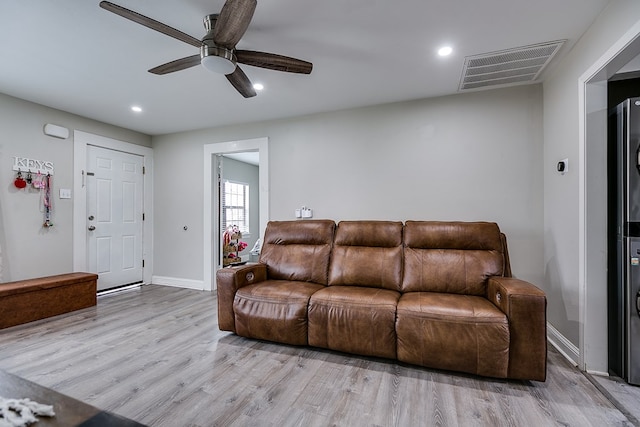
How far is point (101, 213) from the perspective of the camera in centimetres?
409

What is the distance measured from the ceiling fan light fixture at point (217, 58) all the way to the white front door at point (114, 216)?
10.3ft

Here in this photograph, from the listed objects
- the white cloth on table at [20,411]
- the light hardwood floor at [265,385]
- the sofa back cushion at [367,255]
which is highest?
the sofa back cushion at [367,255]

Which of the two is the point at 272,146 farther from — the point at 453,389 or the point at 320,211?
the point at 453,389

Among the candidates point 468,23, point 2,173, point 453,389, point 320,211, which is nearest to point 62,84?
point 2,173

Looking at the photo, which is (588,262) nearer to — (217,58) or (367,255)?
(367,255)

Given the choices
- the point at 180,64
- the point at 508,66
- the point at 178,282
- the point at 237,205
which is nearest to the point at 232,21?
the point at 180,64

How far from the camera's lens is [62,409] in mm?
1021

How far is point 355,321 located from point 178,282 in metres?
3.42

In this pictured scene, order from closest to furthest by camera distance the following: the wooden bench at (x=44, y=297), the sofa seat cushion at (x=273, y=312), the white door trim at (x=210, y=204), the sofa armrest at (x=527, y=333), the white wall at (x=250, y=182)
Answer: the sofa armrest at (x=527, y=333) < the sofa seat cushion at (x=273, y=312) < the wooden bench at (x=44, y=297) < the white door trim at (x=210, y=204) < the white wall at (x=250, y=182)

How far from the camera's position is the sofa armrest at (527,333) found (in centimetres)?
183

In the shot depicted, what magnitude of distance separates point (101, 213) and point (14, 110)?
58.2 inches

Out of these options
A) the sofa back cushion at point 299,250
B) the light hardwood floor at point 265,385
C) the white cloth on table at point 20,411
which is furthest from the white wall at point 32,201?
the white cloth on table at point 20,411

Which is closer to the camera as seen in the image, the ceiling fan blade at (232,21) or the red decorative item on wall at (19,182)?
the ceiling fan blade at (232,21)

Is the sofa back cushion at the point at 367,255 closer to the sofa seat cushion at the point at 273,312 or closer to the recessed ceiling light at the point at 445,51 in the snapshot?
the sofa seat cushion at the point at 273,312
